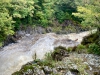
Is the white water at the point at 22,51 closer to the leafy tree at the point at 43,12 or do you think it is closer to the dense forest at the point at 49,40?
the dense forest at the point at 49,40

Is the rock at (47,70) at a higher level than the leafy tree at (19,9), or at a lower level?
lower

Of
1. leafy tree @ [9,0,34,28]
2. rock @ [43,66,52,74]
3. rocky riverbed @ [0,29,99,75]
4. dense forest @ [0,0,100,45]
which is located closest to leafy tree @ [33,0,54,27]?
dense forest @ [0,0,100,45]

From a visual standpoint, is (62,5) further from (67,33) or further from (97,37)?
(97,37)

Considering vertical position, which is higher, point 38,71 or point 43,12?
point 43,12

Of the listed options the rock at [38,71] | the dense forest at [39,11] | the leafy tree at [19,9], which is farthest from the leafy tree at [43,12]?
the rock at [38,71]

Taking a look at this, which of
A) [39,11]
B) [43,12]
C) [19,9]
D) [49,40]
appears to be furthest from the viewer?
[43,12]

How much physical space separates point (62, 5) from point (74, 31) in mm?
5056

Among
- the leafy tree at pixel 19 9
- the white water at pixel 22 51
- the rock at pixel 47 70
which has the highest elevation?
the leafy tree at pixel 19 9

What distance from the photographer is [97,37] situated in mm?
17609

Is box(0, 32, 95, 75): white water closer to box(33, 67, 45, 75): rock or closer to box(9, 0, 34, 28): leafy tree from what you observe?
box(9, 0, 34, 28): leafy tree

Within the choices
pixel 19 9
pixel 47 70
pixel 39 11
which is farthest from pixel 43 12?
pixel 47 70

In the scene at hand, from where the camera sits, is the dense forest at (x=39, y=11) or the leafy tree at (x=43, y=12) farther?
the leafy tree at (x=43, y=12)

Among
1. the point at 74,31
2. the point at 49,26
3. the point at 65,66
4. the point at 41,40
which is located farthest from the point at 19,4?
the point at 65,66

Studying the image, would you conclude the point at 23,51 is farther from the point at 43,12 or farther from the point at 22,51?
the point at 43,12
